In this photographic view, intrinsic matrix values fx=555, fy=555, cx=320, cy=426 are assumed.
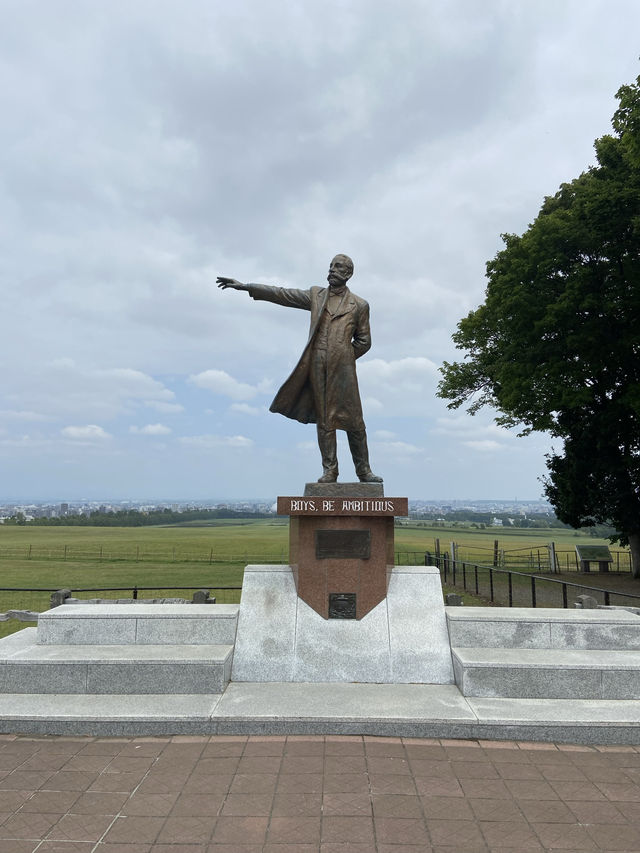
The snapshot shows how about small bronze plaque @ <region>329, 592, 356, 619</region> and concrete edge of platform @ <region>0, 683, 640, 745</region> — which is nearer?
concrete edge of platform @ <region>0, 683, 640, 745</region>

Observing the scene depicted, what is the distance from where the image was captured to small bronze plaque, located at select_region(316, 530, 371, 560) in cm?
692

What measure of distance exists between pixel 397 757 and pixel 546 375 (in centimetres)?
1619

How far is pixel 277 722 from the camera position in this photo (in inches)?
207

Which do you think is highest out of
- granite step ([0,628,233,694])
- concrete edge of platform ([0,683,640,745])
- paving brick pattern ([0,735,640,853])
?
granite step ([0,628,233,694])

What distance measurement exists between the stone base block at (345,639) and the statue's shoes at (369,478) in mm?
1209

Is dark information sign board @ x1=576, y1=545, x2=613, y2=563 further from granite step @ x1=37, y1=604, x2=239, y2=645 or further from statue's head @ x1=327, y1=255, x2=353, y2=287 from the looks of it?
granite step @ x1=37, y1=604, x2=239, y2=645

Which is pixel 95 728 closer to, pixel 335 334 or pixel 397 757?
pixel 397 757

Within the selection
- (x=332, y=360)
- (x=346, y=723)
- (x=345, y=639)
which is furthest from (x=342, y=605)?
(x=332, y=360)

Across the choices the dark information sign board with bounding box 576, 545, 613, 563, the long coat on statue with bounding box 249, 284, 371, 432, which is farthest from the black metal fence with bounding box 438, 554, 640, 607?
the long coat on statue with bounding box 249, 284, 371, 432

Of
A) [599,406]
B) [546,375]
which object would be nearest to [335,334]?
[546,375]

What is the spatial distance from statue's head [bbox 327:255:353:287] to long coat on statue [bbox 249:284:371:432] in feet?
0.57

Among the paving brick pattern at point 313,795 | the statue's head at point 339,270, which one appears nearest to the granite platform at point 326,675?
the paving brick pattern at point 313,795

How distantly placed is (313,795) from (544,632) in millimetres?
3871

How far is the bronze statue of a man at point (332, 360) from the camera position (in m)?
7.70
